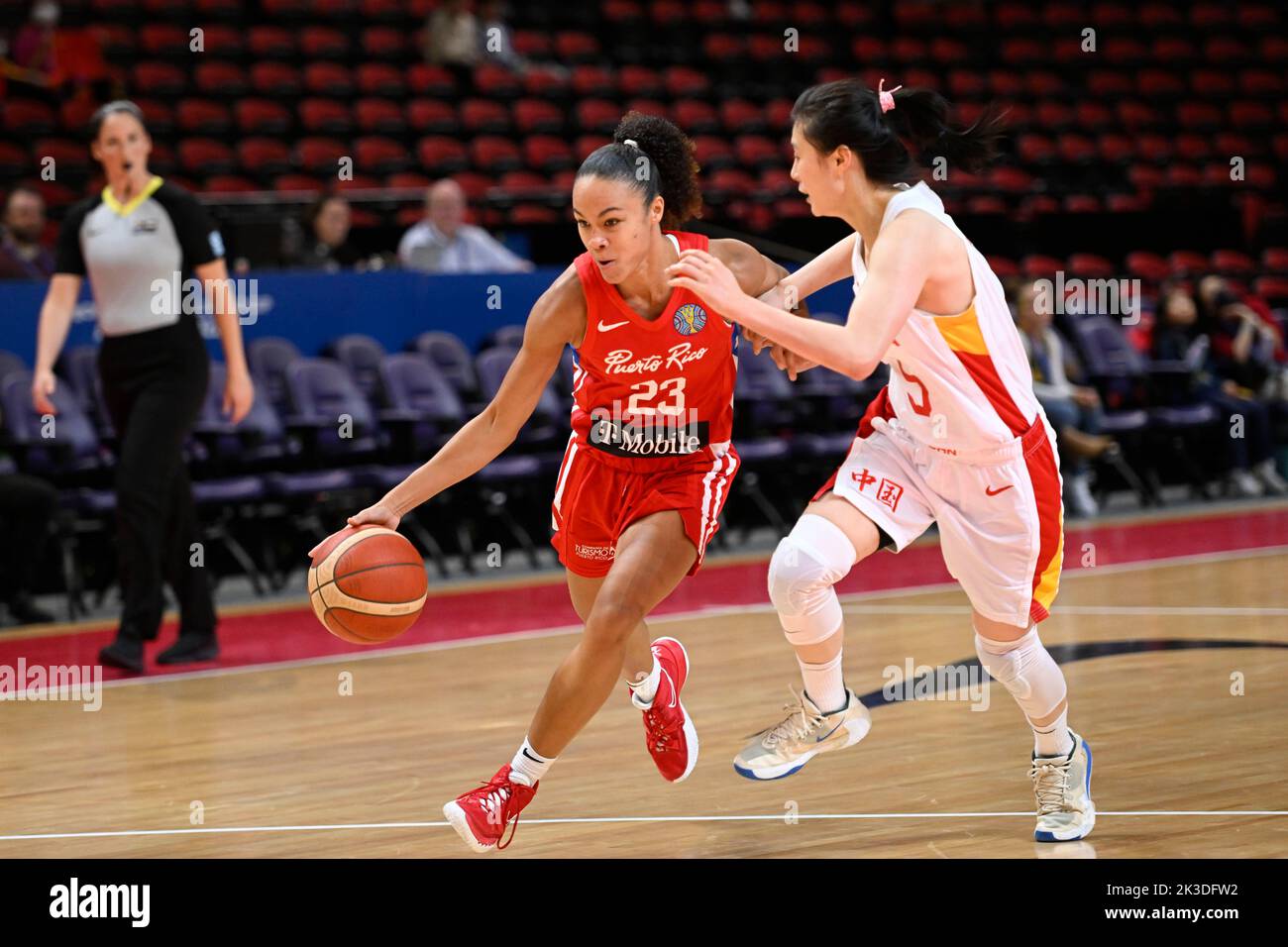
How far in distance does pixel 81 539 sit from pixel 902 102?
5881 mm

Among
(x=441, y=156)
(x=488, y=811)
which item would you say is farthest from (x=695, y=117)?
(x=488, y=811)

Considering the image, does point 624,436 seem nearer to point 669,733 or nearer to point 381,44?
point 669,733

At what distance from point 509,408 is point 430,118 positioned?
29.9ft

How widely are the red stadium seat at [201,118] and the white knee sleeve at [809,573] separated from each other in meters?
8.59

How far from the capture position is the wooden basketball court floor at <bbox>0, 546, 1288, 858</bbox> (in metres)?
3.88

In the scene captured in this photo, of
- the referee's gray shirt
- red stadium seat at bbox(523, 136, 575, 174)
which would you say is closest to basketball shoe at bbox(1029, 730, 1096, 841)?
the referee's gray shirt

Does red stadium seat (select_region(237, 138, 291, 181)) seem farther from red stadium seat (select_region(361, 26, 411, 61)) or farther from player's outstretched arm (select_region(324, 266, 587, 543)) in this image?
player's outstretched arm (select_region(324, 266, 587, 543))

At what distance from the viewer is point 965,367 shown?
12.2ft

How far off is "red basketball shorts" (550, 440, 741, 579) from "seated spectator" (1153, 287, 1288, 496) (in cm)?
812

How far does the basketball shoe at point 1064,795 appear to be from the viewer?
147 inches

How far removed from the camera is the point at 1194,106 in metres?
16.1

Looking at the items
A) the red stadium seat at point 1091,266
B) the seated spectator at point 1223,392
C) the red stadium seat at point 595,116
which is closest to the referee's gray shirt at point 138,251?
the red stadium seat at point 595,116
